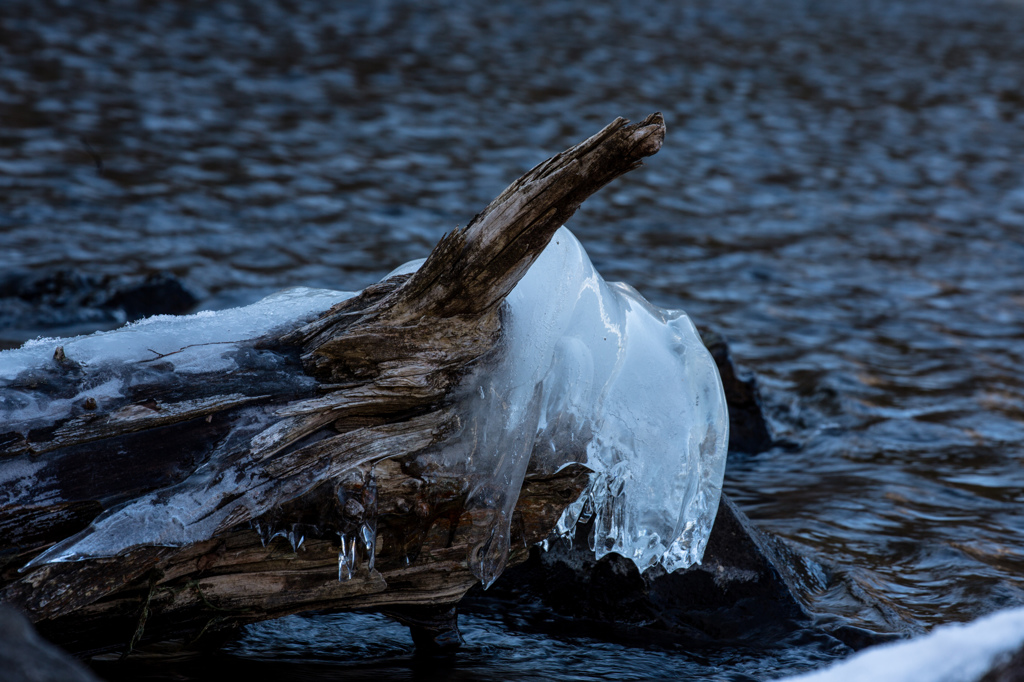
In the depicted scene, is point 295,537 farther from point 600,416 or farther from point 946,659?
point 946,659

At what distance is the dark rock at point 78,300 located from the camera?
15.6 feet

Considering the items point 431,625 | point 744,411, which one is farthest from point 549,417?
point 744,411

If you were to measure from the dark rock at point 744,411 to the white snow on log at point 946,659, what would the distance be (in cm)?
279

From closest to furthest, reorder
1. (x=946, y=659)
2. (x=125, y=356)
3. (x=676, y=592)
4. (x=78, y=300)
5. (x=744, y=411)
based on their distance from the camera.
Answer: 1. (x=946, y=659)
2. (x=125, y=356)
3. (x=676, y=592)
4. (x=744, y=411)
5. (x=78, y=300)

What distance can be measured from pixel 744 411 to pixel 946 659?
2.90 m

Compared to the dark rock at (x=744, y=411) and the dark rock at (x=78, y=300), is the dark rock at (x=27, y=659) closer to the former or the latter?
the dark rock at (x=744, y=411)

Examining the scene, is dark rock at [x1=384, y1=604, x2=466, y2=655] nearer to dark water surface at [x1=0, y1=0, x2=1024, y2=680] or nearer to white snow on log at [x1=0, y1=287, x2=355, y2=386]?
dark water surface at [x1=0, y1=0, x2=1024, y2=680]

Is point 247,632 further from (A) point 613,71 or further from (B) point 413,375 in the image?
(A) point 613,71

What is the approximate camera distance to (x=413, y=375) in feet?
7.54

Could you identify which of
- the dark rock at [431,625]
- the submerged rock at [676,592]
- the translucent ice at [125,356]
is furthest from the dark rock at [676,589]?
the translucent ice at [125,356]

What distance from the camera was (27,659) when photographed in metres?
1.24

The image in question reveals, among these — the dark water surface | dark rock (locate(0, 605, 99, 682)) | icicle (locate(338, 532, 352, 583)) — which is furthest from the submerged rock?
dark rock (locate(0, 605, 99, 682))

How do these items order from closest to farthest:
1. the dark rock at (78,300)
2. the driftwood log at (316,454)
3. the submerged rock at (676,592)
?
the driftwood log at (316,454)
the submerged rock at (676,592)
the dark rock at (78,300)

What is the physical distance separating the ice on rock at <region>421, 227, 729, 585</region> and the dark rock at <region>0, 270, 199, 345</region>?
2.96 m
